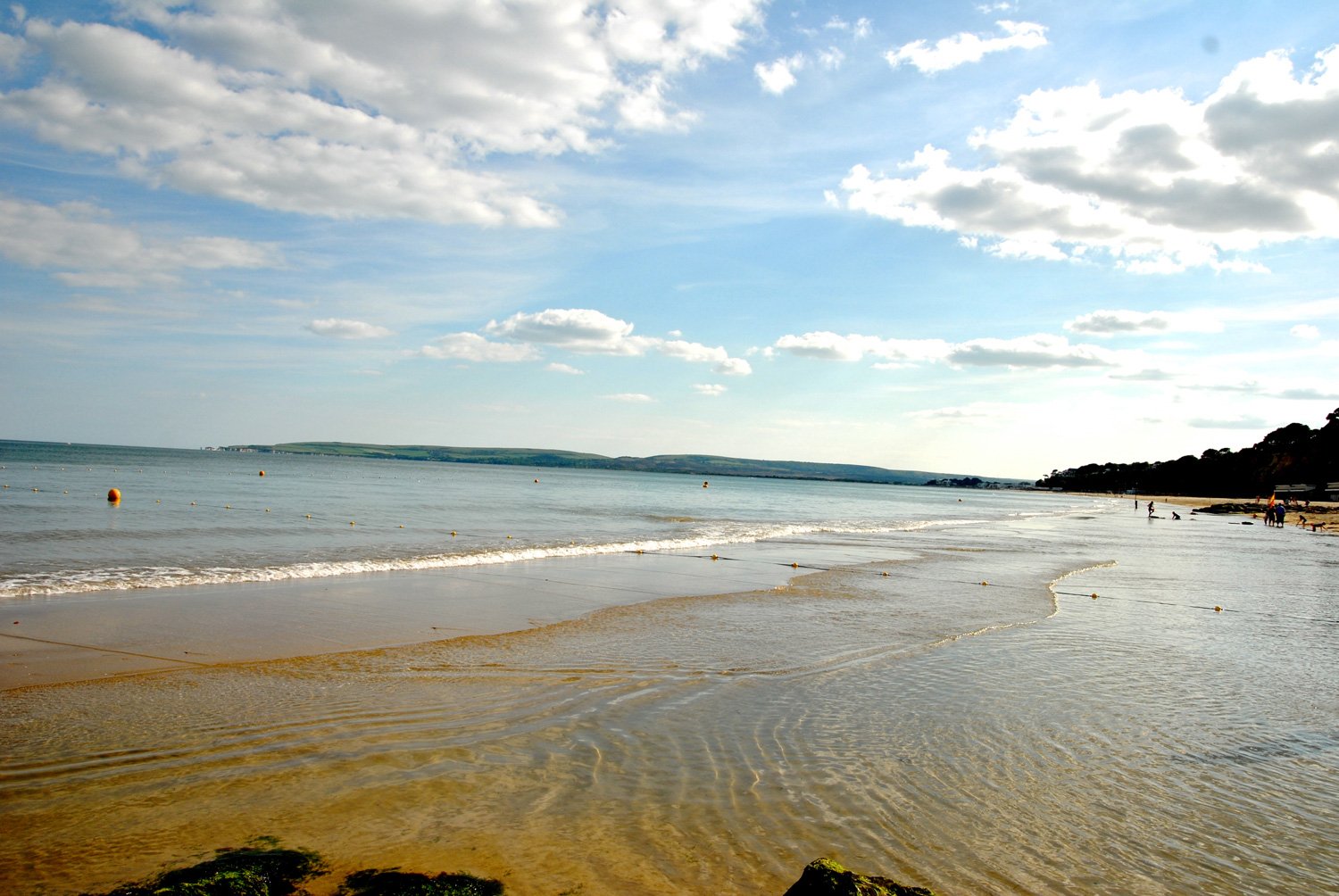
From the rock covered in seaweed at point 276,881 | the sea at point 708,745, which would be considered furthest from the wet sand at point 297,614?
the rock covered in seaweed at point 276,881

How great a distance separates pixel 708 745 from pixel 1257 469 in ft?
478

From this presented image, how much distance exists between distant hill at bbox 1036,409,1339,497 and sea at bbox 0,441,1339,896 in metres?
108

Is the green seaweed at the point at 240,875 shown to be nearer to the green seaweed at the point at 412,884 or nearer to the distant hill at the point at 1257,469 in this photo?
the green seaweed at the point at 412,884

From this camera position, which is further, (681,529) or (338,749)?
(681,529)

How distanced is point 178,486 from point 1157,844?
191 ft

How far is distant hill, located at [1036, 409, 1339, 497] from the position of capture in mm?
102000

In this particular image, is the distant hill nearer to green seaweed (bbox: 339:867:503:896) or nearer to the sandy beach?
the sandy beach

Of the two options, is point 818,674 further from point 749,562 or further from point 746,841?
point 749,562

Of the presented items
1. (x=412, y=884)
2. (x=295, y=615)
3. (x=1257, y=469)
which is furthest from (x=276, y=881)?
(x=1257, y=469)

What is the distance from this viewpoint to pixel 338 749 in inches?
258

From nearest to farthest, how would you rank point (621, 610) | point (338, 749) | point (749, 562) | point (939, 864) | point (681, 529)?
point (939, 864) < point (338, 749) < point (621, 610) < point (749, 562) < point (681, 529)

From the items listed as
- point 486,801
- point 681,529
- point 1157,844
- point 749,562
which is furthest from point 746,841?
point 681,529

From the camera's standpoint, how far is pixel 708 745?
6918mm

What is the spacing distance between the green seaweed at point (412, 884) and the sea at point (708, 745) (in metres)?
0.12
